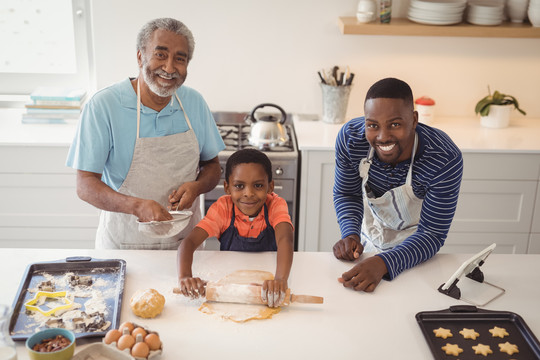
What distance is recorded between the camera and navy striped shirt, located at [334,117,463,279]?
1687mm

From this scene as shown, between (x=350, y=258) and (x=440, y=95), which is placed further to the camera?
(x=440, y=95)

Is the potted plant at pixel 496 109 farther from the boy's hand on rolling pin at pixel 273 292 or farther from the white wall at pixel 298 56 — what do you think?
the boy's hand on rolling pin at pixel 273 292

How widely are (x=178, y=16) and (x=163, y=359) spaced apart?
2229 mm

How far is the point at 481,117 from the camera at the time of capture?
3.18 meters

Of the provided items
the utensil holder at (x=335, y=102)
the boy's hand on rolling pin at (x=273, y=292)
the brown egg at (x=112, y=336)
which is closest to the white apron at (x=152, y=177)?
the boy's hand on rolling pin at (x=273, y=292)

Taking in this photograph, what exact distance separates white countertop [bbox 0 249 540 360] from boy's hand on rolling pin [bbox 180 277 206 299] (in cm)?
3

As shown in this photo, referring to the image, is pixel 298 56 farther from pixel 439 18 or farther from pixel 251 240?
pixel 251 240

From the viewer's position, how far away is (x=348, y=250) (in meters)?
1.75

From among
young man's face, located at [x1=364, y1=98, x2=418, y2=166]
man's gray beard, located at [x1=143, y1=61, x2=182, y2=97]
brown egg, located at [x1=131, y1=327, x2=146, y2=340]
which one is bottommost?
brown egg, located at [x1=131, y1=327, x2=146, y2=340]

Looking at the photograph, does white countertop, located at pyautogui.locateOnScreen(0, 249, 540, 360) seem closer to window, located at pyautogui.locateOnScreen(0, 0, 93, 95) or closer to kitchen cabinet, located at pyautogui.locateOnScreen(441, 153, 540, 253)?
kitchen cabinet, located at pyautogui.locateOnScreen(441, 153, 540, 253)

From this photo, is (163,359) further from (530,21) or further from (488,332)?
(530,21)

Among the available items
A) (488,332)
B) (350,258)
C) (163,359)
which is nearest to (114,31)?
(350,258)

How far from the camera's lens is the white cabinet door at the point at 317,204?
283 centimetres

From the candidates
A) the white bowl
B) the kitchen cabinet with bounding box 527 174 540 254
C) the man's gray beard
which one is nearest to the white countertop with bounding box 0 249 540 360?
the white bowl
